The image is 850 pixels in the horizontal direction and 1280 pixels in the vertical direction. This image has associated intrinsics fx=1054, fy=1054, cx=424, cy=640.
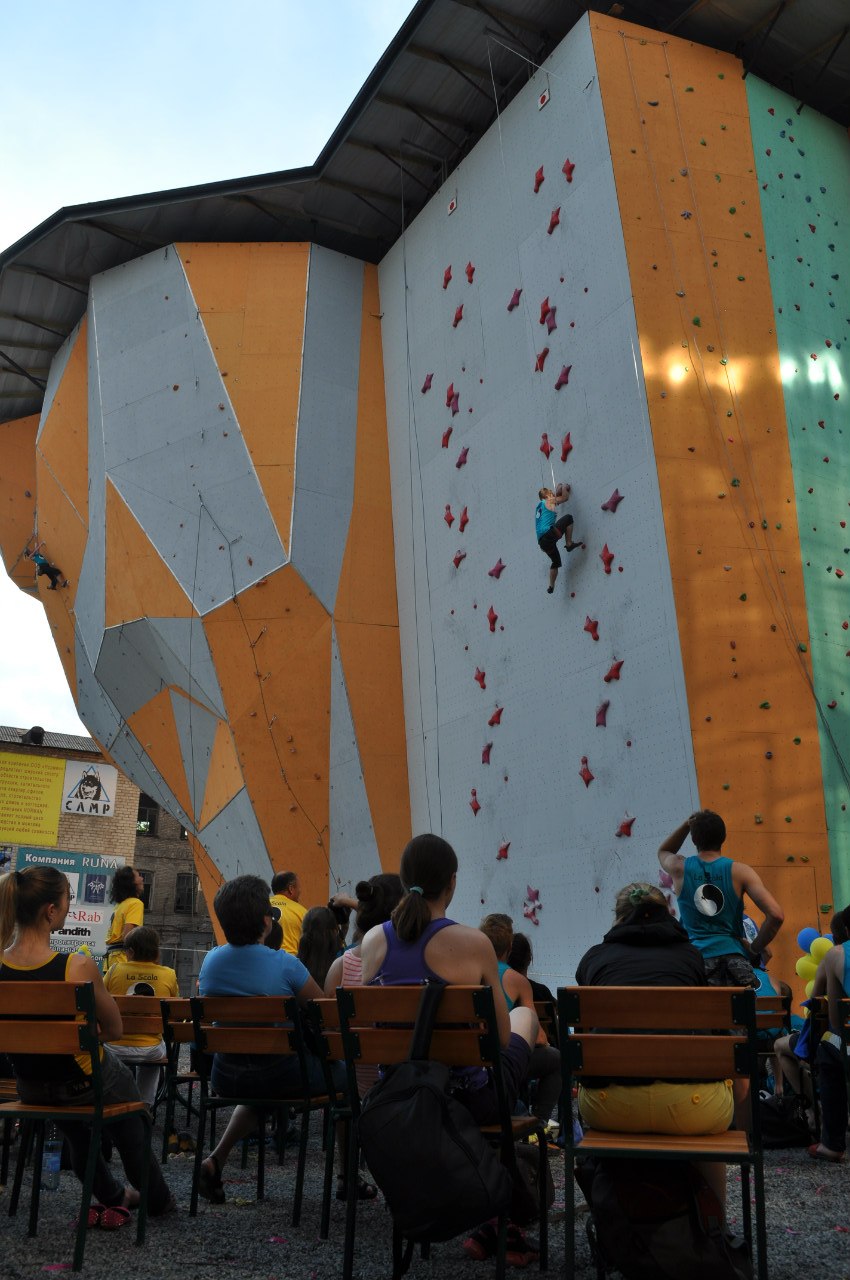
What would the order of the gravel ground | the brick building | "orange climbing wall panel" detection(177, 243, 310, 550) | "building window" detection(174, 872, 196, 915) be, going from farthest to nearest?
"building window" detection(174, 872, 196, 915), the brick building, "orange climbing wall panel" detection(177, 243, 310, 550), the gravel ground

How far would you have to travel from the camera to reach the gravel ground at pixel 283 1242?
2.99 m

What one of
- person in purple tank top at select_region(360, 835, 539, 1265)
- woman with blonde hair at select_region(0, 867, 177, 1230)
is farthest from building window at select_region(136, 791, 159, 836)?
person in purple tank top at select_region(360, 835, 539, 1265)

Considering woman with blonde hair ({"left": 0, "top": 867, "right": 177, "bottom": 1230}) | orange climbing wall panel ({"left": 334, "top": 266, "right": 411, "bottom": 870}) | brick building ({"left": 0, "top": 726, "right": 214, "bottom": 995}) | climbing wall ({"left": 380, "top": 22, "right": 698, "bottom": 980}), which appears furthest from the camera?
brick building ({"left": 0, "top": 726, "right": 214, "bottom": 995})

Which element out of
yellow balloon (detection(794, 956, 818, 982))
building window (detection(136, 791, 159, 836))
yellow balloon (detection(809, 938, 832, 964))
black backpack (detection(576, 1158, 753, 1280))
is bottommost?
black backpack (detection(576, 1158, 753, 1280))

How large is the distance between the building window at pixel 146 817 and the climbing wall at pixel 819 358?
95.4ft

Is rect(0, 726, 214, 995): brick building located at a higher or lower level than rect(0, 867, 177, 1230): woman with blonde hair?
higher

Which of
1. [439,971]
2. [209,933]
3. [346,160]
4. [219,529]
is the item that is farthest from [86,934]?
[439,971]

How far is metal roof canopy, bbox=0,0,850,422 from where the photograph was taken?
9914mm

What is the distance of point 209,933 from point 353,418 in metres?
25.8

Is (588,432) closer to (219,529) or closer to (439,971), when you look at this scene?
(219,529)

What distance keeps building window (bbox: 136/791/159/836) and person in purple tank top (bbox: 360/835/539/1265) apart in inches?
1287

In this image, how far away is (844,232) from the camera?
10.1 metres

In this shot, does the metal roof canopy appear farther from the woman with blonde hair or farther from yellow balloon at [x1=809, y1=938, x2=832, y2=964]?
the woman with blonde hair

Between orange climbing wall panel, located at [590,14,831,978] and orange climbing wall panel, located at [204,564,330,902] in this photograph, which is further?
orange climbing wall panel, located at [204,564,330,902]
